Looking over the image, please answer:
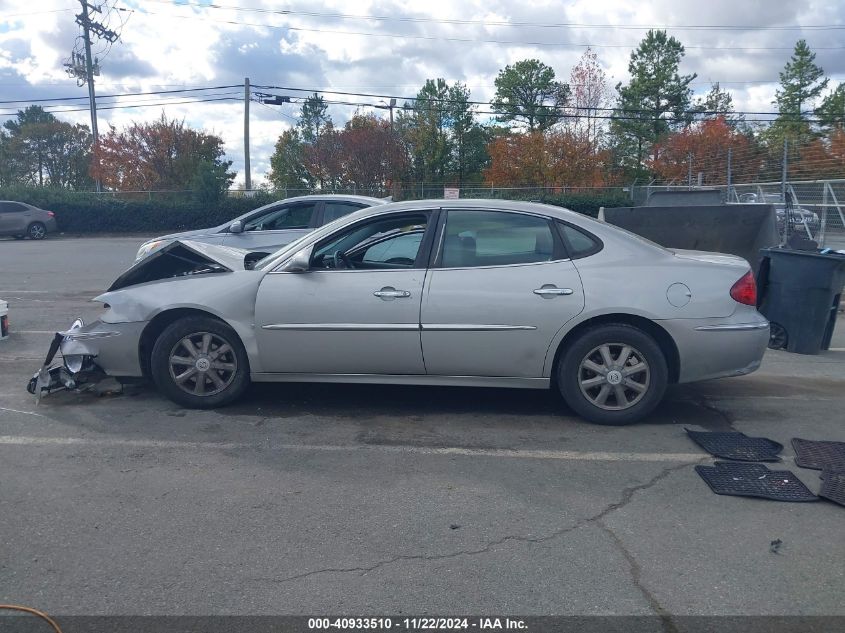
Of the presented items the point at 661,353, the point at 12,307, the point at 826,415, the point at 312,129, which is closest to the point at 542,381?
the point at 661,353

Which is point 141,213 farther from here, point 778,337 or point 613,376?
point 613,376

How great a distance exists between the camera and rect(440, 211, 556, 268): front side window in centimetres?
578

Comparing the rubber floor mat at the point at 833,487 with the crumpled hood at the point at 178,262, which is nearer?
the rubber floor mat at the point at 833,487

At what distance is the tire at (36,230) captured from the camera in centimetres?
3153

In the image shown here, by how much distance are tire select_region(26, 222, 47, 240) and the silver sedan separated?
94.1 ft

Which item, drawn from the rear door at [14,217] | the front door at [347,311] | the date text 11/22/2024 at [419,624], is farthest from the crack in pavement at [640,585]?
the rear door at [14,217]

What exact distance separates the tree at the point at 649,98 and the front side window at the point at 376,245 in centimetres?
4933

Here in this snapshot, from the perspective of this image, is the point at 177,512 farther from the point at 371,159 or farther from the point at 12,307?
the point at 371,159

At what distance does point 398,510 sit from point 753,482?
2094 mm

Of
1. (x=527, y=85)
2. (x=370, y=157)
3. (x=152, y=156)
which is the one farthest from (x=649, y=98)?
(x=152, y=156)

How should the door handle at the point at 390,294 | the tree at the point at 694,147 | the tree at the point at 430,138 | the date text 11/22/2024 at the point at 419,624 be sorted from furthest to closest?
1. the tree at the point at 430,138
2. the tree at the point at 694,147
3. the door handle at the point at 390,294
4. the date text 11/22/2024 at the point at 419,624

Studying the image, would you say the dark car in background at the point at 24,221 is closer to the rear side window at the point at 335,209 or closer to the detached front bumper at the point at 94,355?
the rear side window at the point at 335,209

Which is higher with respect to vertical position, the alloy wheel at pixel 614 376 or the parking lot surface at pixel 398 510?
the alloy wheel at pixel 614 376

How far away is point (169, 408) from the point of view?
6113mm
